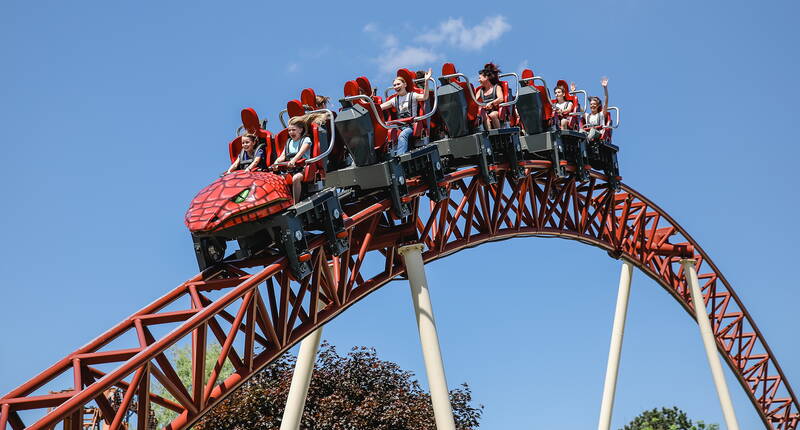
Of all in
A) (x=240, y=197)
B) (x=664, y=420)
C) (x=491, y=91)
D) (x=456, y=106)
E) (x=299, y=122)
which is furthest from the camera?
(x=664, y=420)

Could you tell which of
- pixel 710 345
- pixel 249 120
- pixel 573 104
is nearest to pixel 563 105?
pixel 573 104

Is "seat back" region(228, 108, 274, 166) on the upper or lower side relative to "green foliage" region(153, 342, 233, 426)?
upper

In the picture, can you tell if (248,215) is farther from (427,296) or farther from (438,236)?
(438,236)

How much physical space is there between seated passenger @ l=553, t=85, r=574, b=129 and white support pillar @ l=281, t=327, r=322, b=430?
4.57 metres

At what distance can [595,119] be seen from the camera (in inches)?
549

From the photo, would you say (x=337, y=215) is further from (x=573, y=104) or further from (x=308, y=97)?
(x=573, y=104)

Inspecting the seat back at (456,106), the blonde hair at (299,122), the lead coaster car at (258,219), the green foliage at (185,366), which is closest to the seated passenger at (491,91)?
the seat back at (456,106)

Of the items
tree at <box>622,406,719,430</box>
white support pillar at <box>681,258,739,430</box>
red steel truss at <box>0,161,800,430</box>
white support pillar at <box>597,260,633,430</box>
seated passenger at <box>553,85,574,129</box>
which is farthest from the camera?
tree at <box>622,406,719,430</box>

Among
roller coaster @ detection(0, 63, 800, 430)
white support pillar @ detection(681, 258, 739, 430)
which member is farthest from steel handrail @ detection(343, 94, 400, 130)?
white support pillar @ detection(681, 258, 739, 430)

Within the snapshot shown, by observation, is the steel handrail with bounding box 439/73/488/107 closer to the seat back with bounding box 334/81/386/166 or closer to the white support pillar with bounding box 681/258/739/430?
the seat back with bounding box 334/81/386/166

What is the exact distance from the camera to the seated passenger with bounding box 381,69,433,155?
9945mm

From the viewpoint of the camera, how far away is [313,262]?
8.80 meters

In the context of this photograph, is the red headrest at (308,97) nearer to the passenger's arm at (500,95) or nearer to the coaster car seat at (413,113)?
the coaster car seat at (413,113)

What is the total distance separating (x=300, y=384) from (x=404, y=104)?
286 cm
